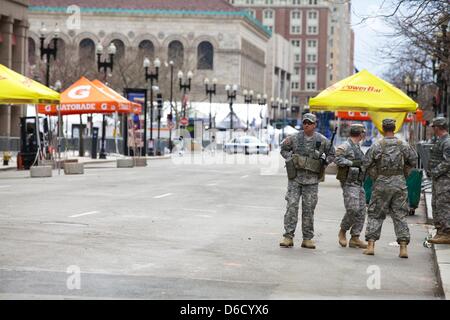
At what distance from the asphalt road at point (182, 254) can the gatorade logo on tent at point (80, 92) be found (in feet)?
68.7

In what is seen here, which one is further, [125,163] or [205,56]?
[205,56]

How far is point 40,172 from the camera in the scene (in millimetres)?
34469

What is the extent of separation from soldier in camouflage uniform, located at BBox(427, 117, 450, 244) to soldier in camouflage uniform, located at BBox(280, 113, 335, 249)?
64.5 inches

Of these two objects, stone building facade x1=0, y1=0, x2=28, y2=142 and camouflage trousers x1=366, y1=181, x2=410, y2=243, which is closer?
camouflage trousers x1=366, y1=181, x2=410, y2=243

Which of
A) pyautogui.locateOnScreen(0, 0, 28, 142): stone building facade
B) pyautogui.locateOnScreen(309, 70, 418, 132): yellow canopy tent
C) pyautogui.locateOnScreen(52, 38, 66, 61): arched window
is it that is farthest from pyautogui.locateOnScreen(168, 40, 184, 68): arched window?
pyautogui.locateOnScreen(309, 70, 418, 132): yellow canopy tent

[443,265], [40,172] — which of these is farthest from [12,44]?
[443,265]

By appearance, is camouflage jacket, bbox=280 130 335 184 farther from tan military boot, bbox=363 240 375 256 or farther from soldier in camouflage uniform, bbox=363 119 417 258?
tan military boot, bbox=363 240 375 256

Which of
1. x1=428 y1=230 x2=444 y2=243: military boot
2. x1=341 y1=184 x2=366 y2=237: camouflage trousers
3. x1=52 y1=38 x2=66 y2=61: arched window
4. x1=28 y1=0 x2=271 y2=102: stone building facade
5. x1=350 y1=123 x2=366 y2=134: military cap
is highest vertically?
x1=28 y1=0 x2=271 y2=102: stone building facade

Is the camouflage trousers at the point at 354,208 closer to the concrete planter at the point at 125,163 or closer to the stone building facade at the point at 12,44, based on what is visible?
the concrete planter at the point at 125,163

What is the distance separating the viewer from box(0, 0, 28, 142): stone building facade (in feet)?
200

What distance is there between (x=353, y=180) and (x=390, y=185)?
3.64 feet

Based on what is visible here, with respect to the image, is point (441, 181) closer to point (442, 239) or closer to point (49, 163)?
point (442, 239)
